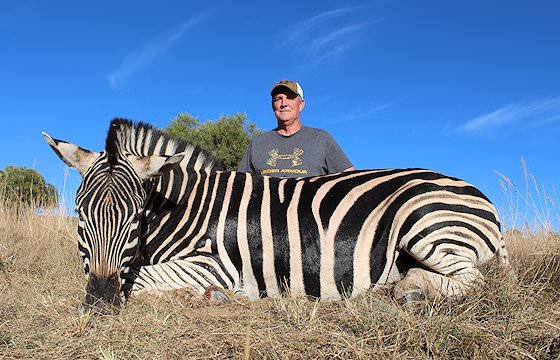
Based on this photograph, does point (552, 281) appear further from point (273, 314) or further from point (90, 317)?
point (90, 317)

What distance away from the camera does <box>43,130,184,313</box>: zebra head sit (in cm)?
272

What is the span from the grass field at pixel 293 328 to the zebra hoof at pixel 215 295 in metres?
0.05

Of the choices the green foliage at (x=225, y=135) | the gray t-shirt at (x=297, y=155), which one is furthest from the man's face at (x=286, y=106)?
the green foliage at (x=225, y=135)

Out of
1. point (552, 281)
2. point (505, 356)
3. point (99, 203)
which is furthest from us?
point (552, 281)

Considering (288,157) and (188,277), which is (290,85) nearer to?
(288,157)

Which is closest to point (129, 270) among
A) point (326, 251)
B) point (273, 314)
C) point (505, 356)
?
point (273, 314)

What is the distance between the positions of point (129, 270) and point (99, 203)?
64 cm

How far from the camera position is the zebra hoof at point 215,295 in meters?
3.07

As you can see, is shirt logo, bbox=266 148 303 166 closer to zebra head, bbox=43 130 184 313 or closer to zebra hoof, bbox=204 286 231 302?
zebra head, bbox=43 130 184 313

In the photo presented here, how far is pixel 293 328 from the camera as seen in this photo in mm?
2270

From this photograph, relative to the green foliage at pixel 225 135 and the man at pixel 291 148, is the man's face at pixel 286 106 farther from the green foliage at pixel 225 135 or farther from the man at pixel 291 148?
the green foliage at pixel 225 135

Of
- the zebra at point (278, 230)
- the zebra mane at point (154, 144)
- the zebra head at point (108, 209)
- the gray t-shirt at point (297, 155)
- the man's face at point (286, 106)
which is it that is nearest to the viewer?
the zebra head at point (108, 209)

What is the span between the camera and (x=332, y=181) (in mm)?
3635

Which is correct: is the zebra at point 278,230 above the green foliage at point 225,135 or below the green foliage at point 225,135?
below
